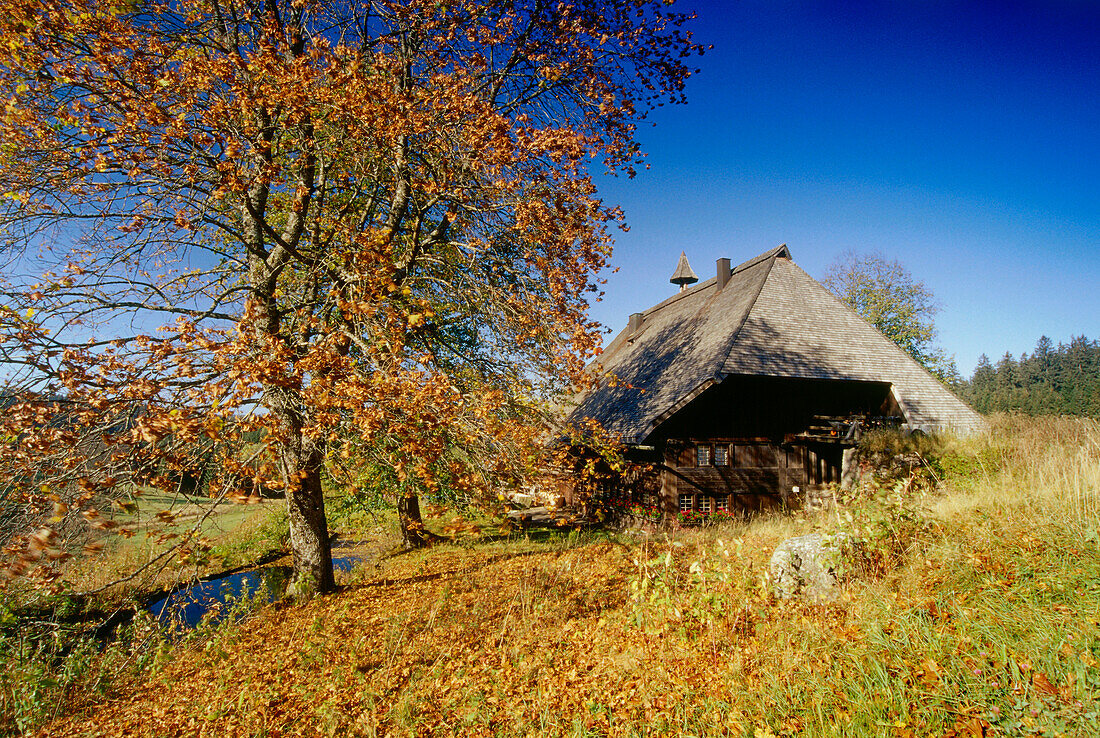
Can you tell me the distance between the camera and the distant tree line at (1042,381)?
50819 millimetres

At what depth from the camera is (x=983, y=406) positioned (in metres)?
59.5

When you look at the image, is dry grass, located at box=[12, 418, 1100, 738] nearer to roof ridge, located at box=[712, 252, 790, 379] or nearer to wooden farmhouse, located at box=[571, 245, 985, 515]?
wooden farmhouse, located at box=[571, 245, 985, 515]

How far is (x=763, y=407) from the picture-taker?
1292 centimetres

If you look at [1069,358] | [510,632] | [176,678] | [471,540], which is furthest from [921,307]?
[1069,358]

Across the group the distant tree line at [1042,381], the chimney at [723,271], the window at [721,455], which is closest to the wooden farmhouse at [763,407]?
the window at [721,455]

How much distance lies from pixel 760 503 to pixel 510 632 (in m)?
8.71

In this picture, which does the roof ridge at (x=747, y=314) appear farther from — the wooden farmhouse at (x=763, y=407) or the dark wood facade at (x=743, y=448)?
the dark wood facade at (x=743, y=448)

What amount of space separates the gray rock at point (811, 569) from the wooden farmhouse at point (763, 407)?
17.2ft

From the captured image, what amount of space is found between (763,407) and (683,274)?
15.3 meters

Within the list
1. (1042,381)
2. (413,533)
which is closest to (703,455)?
(413,533)

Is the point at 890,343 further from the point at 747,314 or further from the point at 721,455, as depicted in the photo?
the point at 721,455

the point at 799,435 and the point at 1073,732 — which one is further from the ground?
the point at 799,435

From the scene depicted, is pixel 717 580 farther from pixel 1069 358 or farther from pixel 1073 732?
pixel 1069 358

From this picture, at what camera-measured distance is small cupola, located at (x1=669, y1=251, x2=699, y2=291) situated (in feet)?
87.5
